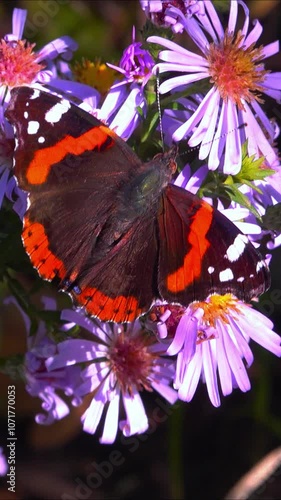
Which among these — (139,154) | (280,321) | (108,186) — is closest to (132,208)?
(108,186)

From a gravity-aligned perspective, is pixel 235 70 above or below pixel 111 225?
above

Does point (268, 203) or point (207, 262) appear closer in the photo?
point (207, 262)

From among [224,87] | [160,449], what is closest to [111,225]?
[224,87]

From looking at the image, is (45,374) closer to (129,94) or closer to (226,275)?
(226,275)

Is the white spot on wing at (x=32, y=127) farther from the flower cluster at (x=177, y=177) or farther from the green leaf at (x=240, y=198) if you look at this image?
the green leaf at (x=240, y=198)

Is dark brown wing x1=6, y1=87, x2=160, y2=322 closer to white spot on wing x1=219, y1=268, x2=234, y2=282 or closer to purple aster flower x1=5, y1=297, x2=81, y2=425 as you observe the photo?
white spot on wing x1=219, y1=268, x2=234, y2=282
